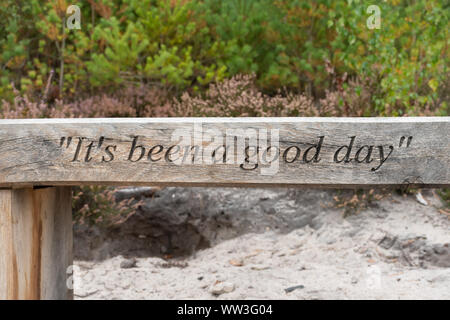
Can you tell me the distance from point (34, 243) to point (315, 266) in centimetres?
197

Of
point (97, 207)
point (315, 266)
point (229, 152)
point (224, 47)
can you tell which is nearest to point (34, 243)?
point (229, 152)

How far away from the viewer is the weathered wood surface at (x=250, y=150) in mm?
1743

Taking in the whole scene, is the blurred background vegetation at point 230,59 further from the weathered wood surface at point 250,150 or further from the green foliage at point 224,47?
the weathered wood surface at point 250,150

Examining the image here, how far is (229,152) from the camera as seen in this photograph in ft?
5.80

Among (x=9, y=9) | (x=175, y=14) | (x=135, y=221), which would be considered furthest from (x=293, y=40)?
(x=9, y=9)

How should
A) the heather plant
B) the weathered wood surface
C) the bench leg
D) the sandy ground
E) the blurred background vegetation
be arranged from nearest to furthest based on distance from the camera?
the weathered wood surface, the bench leg, the sandy ground, the heather plant, the blurred background vegetation

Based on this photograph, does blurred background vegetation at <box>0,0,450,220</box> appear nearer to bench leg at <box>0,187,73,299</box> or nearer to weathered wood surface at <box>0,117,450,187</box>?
bench leg at <box>0,187,73,299</box>

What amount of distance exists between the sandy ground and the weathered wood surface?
1.36 meters

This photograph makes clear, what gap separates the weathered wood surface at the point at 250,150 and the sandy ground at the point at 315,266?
4.45 feet

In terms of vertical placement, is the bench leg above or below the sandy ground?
above

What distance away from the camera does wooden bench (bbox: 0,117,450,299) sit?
5.72 ft

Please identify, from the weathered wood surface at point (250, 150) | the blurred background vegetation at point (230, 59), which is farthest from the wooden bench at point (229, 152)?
the blurred background vegetation at point (230, 59)

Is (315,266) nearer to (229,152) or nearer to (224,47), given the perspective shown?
(229,152)

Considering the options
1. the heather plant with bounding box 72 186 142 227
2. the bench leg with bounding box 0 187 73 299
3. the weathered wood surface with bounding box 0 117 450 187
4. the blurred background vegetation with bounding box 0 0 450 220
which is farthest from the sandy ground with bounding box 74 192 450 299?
the weathered wood surface with bounding box 0 117 450 187
